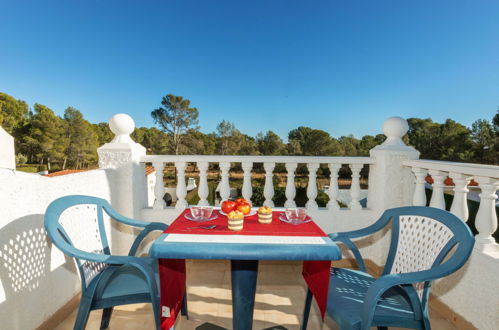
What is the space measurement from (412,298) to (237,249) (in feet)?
3.00

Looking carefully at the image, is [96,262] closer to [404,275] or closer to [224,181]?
[224,181]

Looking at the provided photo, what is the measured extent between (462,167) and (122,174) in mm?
2884

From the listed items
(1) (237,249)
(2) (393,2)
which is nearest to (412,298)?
(1) (237,249)

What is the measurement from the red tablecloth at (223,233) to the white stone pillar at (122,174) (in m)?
1.32

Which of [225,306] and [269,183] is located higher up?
[269,183]

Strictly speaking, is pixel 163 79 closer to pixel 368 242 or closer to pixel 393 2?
pixel 393 2

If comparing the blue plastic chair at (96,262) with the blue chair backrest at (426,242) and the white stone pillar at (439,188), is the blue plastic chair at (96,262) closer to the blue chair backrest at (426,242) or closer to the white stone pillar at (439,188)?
the blue chair backrest at (426,242)

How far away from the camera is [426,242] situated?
1.35 m

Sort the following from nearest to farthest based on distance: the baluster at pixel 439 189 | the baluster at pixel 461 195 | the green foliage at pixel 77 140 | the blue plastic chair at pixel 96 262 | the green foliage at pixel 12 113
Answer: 1. the blue plastic chair at pixel 96 262
2. the baluster at pixel 461 195
3. the baluster at pixel 439 189
4. the green foliage at pixel 12 113
5. the green foliage at pixel 77 140

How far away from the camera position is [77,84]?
1332 inches

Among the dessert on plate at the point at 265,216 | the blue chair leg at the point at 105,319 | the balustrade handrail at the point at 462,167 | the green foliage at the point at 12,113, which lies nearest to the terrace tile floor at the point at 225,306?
the blue chair leg at the point at 105,319

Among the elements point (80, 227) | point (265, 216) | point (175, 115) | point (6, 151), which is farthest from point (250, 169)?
point (175, 115)

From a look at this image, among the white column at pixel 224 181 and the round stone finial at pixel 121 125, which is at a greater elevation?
the round stone finial at pixel 121 125

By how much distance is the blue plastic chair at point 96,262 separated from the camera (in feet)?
3.92
